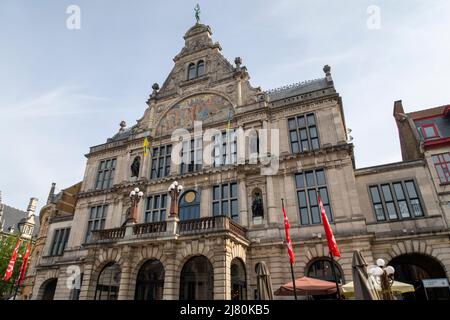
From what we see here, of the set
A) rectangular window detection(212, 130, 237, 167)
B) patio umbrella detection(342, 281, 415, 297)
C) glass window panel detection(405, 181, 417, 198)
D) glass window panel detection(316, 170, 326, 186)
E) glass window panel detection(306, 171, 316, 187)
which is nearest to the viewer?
patio umbrella detection(342, 281, 415, 297)


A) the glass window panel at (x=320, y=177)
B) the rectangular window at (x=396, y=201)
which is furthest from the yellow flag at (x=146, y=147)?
the rectangular window at (x=396, y=201)

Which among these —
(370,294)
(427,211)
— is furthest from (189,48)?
(370,294)

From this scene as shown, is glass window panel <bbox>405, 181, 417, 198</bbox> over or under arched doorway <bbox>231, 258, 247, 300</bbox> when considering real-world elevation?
over

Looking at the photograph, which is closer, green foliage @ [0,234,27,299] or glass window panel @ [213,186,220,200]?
glass window panel @ [213,186,220,200]

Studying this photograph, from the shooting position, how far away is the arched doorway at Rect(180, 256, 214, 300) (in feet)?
59.9

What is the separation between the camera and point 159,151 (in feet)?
87.7

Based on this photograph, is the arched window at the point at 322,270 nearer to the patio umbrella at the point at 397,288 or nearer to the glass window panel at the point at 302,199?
the glass window panel at the point at 302,199

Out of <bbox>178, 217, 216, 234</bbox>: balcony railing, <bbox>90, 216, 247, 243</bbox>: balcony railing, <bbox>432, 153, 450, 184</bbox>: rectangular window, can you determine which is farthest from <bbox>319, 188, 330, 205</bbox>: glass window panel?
<bbox>178, 217, 216, 234</bbox>: balcony railing

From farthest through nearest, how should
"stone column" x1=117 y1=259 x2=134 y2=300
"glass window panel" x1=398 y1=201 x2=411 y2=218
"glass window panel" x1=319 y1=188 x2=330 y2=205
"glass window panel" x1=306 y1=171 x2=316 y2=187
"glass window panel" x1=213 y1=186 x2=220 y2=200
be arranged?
1. "glass window panel" x1=213 y1=186 x2=220 y2=200
2. "glass window panel" x1=306 y1=171 x2=316 y2=187
3. "glass window panel" x1=319 y1=188 x2=330 y2=205
4. "glass window panel" x1=398 y1=201 x2=411 y2=218
5. "stone column" x1=117 y1=259 x2=134 y2=300

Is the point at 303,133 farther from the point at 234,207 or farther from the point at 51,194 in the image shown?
the point at 51,194

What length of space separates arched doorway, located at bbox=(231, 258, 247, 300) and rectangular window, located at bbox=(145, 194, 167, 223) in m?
7.54

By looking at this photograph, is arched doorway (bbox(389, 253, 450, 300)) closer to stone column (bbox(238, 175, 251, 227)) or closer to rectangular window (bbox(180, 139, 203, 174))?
stone column (bbox(238, 175, 251, 227))

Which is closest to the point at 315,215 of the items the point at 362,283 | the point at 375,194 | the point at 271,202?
the point at 271,202
